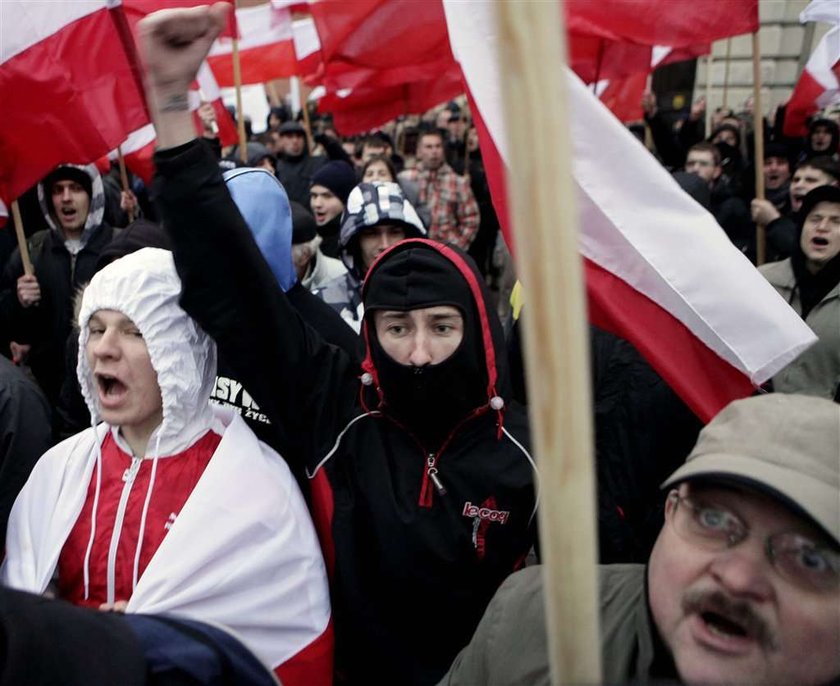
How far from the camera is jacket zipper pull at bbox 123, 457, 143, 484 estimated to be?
187 cm

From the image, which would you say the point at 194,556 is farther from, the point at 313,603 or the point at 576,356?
the point at 576,356

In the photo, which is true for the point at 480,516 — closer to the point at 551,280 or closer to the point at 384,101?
the point at 551,280

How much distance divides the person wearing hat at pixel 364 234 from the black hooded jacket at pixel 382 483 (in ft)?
4.87

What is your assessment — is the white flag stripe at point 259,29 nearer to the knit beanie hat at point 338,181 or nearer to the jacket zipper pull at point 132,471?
the knit beanie hat at point 338,181

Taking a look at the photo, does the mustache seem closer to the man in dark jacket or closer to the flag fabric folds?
the man in dark jacket

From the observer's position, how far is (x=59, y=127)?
3.37 metres

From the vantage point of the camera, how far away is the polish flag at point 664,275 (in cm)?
193

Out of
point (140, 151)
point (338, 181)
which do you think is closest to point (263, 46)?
point (140, 151)

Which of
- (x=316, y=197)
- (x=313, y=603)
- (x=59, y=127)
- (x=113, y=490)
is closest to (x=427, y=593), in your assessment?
(x=313, y=603)

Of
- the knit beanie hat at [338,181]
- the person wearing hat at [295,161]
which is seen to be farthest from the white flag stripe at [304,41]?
the knit beanie hat at [338,181]

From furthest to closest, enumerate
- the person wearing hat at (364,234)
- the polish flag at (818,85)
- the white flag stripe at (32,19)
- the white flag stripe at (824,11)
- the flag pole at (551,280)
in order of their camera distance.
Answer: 1. the polish flag at (818,85)
2. the white flag stripe at (824,11)
3. the person wearing hat at (364,234)
4. the white flag stripe at (32,19)
5. the flag pole at (551,280)

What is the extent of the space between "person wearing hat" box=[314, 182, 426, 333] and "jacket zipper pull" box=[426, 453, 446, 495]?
1.54m

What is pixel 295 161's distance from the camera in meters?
7.96

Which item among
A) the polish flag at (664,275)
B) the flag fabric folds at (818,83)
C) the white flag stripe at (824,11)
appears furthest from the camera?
the flag fabric folds at (818,83)
